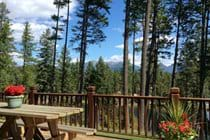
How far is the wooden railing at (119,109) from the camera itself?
6.69 metres

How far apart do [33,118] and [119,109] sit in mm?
2628

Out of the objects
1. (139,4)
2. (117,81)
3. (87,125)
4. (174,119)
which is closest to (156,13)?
(139,4)

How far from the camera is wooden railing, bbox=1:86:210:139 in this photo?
6.69 meters

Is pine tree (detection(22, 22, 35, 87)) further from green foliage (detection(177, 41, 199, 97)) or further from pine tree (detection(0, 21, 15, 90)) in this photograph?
green foliage (detection(177, 41, 199, 97))

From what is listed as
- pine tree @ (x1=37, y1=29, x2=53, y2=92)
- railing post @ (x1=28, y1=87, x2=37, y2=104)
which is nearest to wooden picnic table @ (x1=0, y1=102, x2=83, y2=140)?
railing post @ (x1=28, y1=87, x2=37, y2=104)

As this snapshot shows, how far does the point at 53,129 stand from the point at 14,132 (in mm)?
903

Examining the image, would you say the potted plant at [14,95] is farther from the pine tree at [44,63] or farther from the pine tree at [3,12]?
the pine tree at [44,63]

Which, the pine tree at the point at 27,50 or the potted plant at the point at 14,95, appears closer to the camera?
the potted plant at the point at 14,95

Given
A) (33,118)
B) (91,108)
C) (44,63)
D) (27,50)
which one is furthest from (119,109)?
(27,50)

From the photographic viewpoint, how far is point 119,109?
7.71m

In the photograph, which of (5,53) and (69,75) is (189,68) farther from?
(69,75)

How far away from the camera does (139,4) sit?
81.3ft

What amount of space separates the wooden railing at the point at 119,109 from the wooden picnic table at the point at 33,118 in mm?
1948

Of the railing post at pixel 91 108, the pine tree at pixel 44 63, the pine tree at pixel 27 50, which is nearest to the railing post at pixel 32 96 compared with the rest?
the railing post at pixel 91 108
